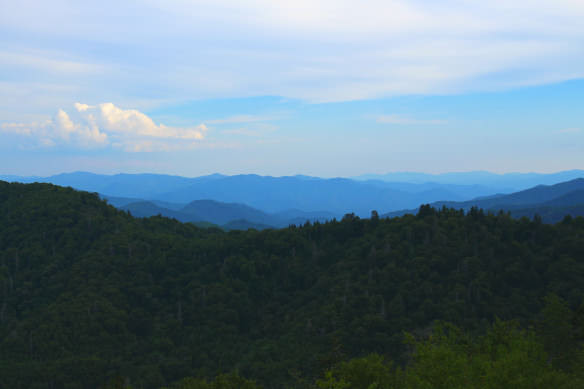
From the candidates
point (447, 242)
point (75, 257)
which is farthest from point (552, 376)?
point (75, 257)

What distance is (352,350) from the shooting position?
112 metres

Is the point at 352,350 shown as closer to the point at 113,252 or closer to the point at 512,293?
the point at 512,293

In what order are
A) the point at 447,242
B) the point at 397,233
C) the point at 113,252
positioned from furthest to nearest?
the point at 113,252 < the point at 397,233 < the point at 447,242

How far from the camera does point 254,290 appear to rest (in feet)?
500

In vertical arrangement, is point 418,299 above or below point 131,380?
Result: above

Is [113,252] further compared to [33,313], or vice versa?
[113,252]

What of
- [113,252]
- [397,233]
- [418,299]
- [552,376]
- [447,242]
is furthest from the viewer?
[113,252]

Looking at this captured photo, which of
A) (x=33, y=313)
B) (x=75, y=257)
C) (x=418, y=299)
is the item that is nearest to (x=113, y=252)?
(x=75, y=257)

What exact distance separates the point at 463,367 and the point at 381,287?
81.0 meters

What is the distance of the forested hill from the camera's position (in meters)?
115

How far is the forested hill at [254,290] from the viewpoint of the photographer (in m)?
115

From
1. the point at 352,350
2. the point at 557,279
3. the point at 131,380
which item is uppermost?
the point at 557,279

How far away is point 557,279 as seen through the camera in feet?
396

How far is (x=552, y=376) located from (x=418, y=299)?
7761 centimetres
